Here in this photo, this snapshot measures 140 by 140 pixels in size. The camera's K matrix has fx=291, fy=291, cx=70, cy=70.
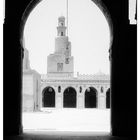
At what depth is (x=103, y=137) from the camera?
23.7 feet

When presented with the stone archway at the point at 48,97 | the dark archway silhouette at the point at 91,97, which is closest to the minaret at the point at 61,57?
the stone archway at the point at 48,97

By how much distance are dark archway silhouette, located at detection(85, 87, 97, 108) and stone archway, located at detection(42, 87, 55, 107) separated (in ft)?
18.6

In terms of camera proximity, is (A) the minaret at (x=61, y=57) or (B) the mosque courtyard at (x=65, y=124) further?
(A) the minaret at (x=61, y=57)

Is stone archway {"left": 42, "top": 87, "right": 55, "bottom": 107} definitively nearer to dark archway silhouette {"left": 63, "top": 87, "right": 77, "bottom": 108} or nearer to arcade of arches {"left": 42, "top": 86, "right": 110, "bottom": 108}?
arcade of arches {"left": 42, "top": 86, "right": 110, "bottom": 108}

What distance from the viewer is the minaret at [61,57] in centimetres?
5128

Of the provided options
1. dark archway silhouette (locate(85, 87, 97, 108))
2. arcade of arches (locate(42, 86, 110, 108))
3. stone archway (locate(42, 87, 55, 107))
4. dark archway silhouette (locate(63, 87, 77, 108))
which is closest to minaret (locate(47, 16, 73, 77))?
dark archway silhouette (locate(63, 87, 77, 108))

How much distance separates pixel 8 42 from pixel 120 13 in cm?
299

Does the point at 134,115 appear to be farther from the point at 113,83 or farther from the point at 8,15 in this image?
the point at 8,15

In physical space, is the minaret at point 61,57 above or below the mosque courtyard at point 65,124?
above

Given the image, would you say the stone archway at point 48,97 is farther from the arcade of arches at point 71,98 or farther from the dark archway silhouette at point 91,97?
the dark archway silhouette at point 91,97

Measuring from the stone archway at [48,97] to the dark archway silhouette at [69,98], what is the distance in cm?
200

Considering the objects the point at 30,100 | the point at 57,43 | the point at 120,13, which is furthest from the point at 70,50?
the point at 120,13

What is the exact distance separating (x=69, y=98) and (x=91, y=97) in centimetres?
Answer: 392

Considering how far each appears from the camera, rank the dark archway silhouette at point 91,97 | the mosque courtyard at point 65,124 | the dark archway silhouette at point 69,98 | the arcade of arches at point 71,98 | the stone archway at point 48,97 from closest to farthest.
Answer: the mosque courtyard at point 65,124, the stone archway at point 48,97, the arcade of arches at point 71,98, the dark archway silhouette at point 69,98, the dark archway silhouette at point 91,97
